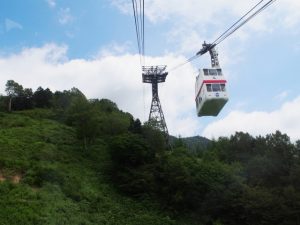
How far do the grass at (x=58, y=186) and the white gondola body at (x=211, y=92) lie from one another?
11536mm

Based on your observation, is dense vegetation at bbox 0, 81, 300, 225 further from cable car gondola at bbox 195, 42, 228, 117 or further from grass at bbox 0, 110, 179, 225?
cable car gondola at bbox 195, 42, 228, 117

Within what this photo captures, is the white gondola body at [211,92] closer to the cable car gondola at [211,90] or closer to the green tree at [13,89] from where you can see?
the cable car gondola at [211,90]

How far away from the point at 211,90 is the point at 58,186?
58.4 feet

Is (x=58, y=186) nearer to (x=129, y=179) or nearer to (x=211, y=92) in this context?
(x=129, y=179)

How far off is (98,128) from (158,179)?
1066cm

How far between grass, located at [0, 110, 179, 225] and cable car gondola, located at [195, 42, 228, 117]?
11532 millimetres

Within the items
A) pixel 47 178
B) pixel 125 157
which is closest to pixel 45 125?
pixel 125 157

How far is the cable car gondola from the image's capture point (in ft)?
65.0

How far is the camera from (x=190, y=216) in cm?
3825

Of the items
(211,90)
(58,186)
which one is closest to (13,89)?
(58,186)

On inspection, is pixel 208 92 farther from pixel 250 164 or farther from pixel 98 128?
pixel 98 128

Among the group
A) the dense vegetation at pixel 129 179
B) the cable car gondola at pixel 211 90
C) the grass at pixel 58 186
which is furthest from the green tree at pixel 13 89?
the cable car gondola at pixel 211 90

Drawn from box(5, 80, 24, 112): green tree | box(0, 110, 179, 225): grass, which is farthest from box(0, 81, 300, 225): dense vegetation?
box(5, 80, 24, 112): green tree

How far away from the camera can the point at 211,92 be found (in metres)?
20.0
